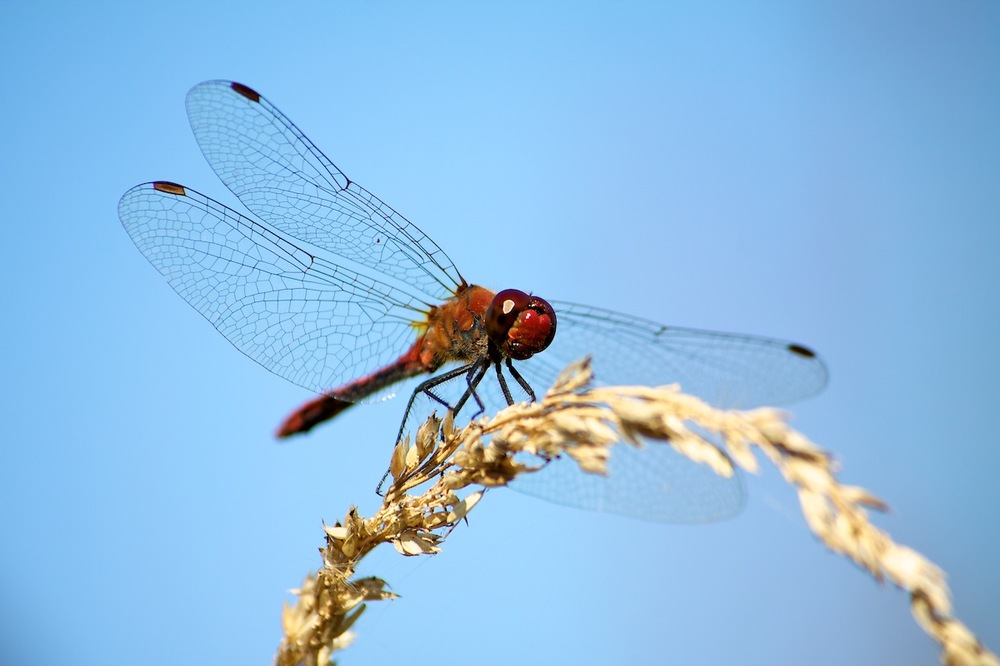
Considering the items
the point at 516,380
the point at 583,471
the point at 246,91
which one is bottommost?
the point at 583,471

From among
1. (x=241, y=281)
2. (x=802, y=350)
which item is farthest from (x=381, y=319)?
(x=802, y=350)

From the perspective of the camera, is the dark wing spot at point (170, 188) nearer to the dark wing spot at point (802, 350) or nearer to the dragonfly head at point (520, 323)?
the dragonfly head at point (520, 323)

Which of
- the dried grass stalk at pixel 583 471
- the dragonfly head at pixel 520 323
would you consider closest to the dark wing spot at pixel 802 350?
the dragonfly head at pixel 520 323

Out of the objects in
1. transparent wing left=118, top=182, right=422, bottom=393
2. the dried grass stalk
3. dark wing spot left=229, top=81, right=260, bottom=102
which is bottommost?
the dried grass stalk

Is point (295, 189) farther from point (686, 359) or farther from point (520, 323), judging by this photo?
point (686, 359)

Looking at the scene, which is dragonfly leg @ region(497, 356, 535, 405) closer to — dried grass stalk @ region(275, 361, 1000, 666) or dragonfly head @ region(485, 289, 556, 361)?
dragonfly head @ region(485, 289, 556, 361)

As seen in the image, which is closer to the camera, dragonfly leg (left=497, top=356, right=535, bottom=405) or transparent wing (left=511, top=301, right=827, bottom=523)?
transparent wing (left=511, top=301, right=827, bottom=523)

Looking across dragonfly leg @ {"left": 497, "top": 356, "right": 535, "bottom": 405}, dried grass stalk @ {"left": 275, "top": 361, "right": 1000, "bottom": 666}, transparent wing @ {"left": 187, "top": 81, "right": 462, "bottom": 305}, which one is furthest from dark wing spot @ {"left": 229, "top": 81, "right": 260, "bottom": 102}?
dried grass stalk @ {"left": 275, "top": 361, "right": 1000, "bottom": 666}
